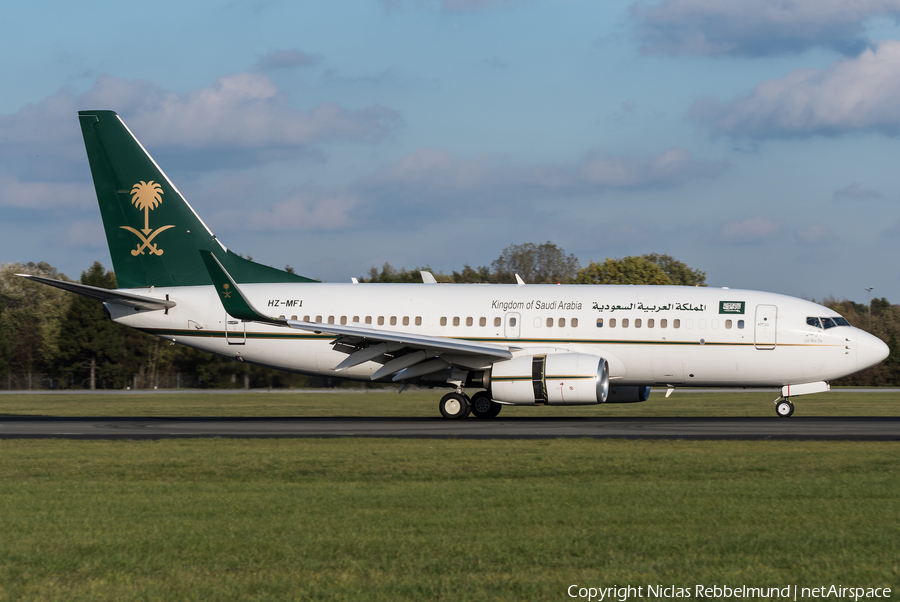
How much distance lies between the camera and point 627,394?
2689 centimetres

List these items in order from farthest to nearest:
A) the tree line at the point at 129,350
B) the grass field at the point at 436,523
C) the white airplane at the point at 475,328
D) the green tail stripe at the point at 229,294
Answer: the tree line at the point at 129,350, the white airplane at the point at 475,328, the green tail stripe at the point at 229,294, the grass field at the point at 436,523

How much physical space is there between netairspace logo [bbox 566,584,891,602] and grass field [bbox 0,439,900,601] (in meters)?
0.15

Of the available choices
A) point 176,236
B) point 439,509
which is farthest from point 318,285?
point 439,509

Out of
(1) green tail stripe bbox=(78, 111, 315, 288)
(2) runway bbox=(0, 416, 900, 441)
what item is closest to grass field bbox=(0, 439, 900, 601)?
(2) runway bbox=(0, 416, 900, 441)

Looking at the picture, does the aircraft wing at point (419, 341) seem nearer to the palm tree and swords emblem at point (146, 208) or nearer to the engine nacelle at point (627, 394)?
the engine nacelle at point (627, 394)

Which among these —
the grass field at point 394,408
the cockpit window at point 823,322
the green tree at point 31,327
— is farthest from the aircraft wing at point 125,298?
the green tree at point 31,327

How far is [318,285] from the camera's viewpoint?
2783cm

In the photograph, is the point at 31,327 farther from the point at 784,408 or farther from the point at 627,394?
the point at 784,408

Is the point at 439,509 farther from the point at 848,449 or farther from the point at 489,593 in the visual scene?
the point at 848,449

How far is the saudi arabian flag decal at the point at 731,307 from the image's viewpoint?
25.1m

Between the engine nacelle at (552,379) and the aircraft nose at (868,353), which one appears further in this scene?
the aircraft nose at (868,353)

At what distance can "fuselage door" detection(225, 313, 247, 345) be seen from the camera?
2686 cm

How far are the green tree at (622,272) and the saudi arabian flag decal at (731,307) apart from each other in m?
61.3

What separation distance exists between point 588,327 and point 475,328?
3253 millimetres
